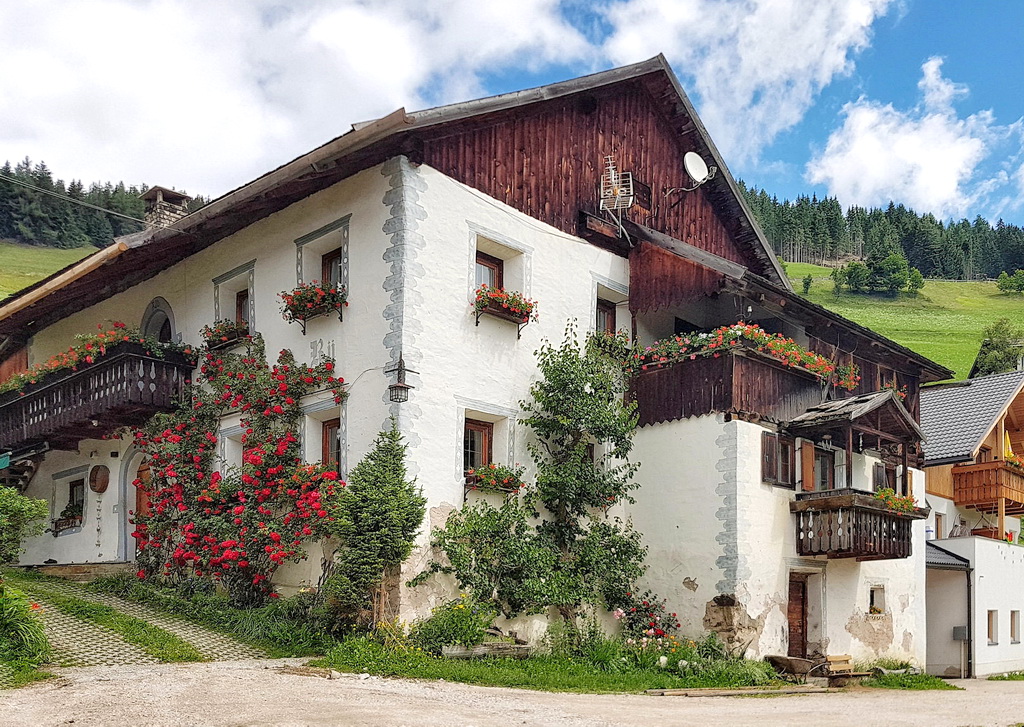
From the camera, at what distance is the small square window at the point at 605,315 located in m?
18.3

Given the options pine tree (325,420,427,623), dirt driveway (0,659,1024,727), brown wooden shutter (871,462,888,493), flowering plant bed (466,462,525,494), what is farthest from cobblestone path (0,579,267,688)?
brown wooden shutter (871,462,888,493)

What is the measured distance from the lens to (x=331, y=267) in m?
16.3

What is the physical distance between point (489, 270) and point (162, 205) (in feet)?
26.6

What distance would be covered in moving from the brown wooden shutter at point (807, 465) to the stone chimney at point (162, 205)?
1280cm

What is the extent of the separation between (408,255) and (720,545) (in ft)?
21.6

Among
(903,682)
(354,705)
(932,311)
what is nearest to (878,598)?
(903,682)

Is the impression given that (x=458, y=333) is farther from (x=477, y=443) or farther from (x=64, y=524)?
(x=64, y=524)

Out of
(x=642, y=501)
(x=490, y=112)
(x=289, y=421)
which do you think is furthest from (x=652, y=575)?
(x=490, y=112)

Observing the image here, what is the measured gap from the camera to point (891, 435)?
60.2 ft

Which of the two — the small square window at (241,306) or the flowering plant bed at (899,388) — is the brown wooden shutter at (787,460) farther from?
the small square window at (241,306)

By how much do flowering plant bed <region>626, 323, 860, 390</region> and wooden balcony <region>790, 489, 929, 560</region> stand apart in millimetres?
2324

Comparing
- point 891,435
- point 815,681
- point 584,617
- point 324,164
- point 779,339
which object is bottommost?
point 815,681

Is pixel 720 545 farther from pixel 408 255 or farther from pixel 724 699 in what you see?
pixel 408 255

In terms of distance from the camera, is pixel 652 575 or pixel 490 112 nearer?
pixel 490 112
